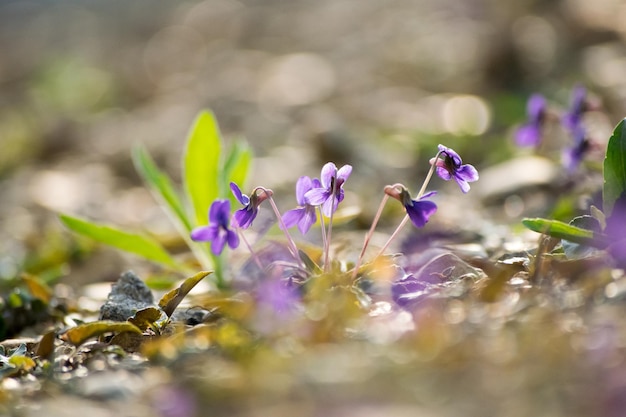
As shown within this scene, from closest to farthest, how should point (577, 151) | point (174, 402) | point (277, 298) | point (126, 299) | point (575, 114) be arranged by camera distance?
point (174, 402) < point (277, 298) < point (126, 299) < point (577, 151) < point (575, 114)

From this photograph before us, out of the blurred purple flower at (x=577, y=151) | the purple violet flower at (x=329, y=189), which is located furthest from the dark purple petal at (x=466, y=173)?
the blurred purple flower at (x=577, y=151)

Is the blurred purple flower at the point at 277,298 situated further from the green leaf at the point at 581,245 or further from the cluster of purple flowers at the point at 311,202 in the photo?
the green leaf at the point at 581,245

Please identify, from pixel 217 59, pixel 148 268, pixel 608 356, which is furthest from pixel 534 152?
pixel 217 59

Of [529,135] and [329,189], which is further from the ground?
[329,189]

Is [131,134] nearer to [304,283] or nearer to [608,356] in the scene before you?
[304,283]

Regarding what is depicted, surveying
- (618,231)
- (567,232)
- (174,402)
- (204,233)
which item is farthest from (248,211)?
(618,231)

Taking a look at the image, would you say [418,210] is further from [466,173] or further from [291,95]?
[291,95]

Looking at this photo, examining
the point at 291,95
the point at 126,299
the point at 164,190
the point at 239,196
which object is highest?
the point at 239,196
